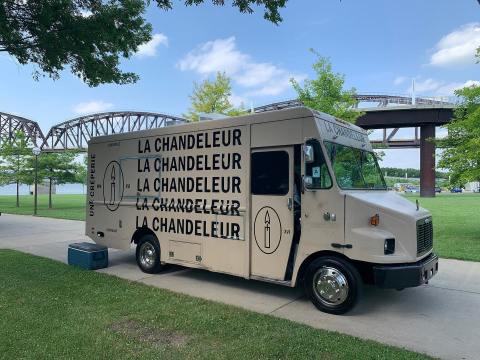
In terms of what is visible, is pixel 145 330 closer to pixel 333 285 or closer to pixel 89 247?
pixel 333 285

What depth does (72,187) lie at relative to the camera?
379 feet

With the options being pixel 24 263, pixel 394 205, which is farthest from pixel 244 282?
pixel 24 263

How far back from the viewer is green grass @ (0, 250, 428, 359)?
4398 millimetres

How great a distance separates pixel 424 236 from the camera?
19.2ft

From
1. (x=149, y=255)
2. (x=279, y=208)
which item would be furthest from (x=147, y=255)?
(x=279, y=208)

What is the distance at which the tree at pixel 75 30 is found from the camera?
7.27m

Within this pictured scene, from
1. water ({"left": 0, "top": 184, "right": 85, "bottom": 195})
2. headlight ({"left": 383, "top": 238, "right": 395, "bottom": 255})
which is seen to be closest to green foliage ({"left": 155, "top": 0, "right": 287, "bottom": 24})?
headlight ({"left": 383, "top": 238, "right": 395, "bottom": 255})

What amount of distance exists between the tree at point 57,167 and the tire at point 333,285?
86.3 feet

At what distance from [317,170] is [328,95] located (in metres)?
11.3

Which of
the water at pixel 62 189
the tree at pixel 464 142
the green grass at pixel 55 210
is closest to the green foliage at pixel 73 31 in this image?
the tree at pixel 464 142

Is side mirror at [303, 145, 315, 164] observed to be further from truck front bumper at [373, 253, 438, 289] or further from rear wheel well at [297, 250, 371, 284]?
truck front bumper at [373, 253, 438, 289]

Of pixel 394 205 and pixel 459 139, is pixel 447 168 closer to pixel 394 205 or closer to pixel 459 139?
pixel 459 139

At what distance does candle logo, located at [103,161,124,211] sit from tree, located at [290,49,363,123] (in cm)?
938

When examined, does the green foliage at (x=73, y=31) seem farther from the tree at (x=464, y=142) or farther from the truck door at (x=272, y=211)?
the tree at (x=464, y=142)
